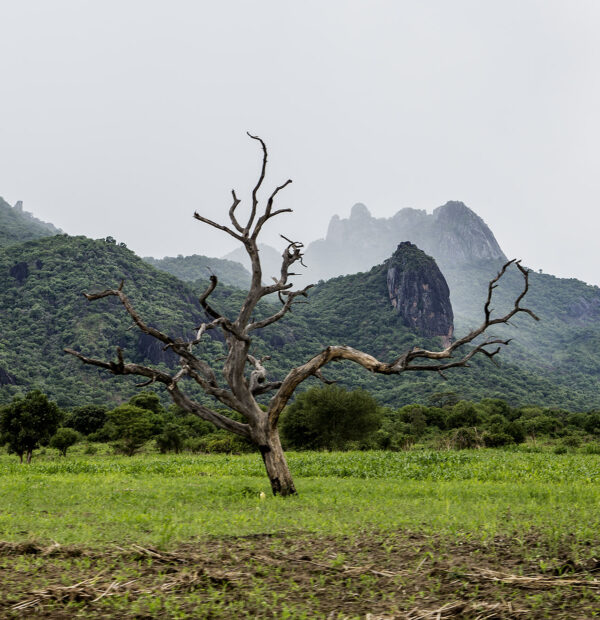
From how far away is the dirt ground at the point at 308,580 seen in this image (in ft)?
17.3

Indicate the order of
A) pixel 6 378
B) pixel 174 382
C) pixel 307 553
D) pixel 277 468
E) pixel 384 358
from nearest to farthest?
1. pixel 307 553
2. pixel 174 382
3. pixel 277 468
4. pixel 6 378
5. pixel 384 358

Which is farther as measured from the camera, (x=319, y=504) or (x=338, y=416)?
(x=338, y=416)

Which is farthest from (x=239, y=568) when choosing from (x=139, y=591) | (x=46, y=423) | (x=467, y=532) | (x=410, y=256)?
(x=410, y=256)

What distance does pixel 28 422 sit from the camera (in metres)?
33.6

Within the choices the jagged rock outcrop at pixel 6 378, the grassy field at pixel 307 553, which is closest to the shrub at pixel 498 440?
the grassy field at pixel 307 553

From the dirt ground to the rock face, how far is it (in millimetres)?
166319

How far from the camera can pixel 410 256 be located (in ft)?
648

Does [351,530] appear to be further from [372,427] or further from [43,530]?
[372,427]

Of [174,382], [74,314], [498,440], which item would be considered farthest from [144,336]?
[174,382]

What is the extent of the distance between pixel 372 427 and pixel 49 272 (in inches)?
4720

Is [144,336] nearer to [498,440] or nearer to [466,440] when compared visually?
[466,440]

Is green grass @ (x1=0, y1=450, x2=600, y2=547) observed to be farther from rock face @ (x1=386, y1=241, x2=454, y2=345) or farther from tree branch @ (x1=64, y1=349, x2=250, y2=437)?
rock face @ (x1=386, y1=241, x2=454, y2=345)

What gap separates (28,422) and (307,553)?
32.2 meters

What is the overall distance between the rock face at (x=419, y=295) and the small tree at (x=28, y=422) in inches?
5740
